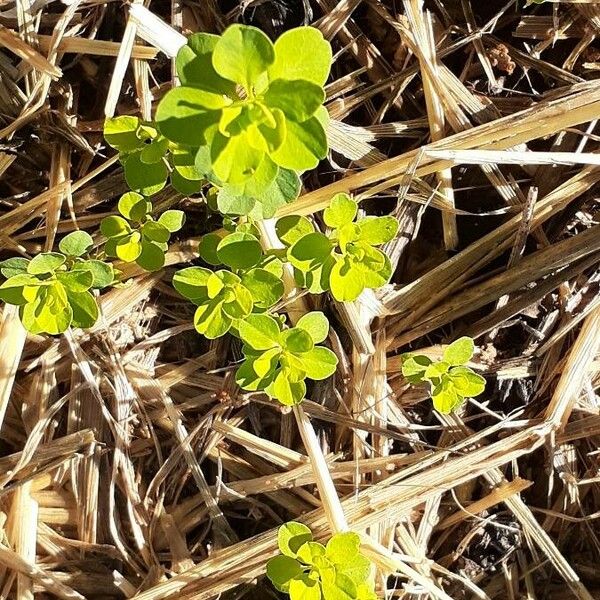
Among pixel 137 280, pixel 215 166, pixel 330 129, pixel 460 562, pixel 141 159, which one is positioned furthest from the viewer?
pixel 460 562

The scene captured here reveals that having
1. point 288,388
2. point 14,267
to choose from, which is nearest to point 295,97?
point 288,388

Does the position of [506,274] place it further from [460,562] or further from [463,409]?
[460,562]

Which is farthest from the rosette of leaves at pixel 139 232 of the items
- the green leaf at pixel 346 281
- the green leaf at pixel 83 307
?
the green leaf at pixel 346 281

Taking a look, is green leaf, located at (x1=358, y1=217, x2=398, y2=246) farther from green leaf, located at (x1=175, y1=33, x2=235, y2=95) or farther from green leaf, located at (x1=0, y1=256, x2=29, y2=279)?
green leaf, located at (x1=0, y1=256, x2=29, y2=279)

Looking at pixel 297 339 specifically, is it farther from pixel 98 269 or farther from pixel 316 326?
pixel 98 269

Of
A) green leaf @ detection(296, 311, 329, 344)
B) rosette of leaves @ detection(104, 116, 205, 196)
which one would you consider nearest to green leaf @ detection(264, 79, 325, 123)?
rosette of leaves @ detection(104, 116, 205, 196)

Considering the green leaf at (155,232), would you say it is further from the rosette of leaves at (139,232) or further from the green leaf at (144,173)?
the green leaf at (144,173)

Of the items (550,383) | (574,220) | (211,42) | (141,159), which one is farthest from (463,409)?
(211,42)
